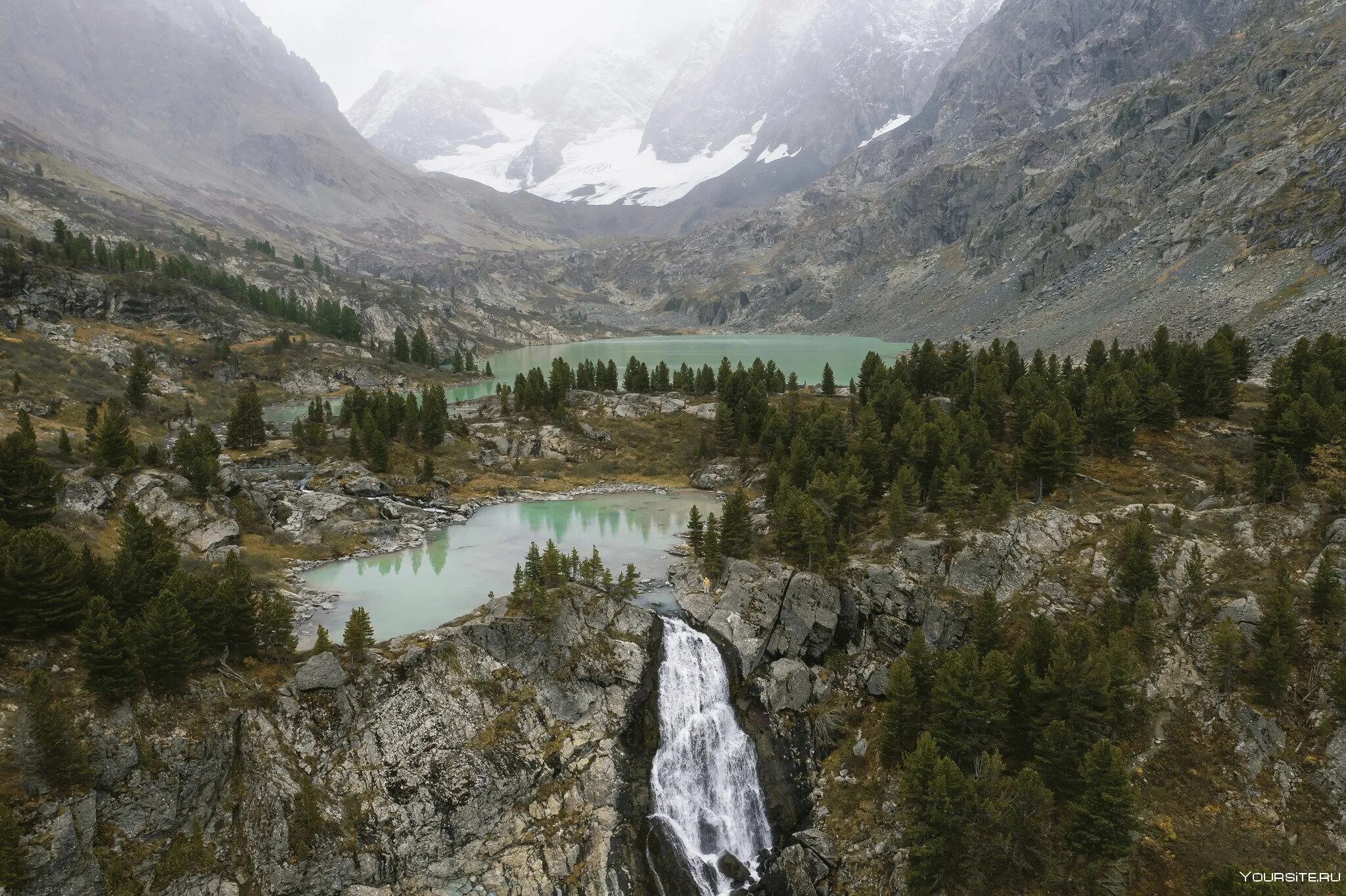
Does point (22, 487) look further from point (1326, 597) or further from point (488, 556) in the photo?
point (1326, 597)

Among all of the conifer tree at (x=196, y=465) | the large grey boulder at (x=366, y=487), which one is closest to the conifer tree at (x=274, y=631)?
the conifer tree at (x=196, y=465)

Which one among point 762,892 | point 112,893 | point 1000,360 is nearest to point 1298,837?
point 762,892

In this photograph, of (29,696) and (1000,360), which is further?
(1000,360)

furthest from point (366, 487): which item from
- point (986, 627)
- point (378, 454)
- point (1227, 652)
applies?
point (1227, 652)

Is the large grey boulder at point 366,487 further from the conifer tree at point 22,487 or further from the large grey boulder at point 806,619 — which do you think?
the large grey boulder at point 806,619

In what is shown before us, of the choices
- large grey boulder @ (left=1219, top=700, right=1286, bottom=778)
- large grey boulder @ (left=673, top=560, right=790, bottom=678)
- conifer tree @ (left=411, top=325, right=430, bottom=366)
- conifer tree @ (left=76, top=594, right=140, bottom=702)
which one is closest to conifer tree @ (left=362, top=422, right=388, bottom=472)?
large grey boulder @ (left=673, top=560, right=790, bottom=678)

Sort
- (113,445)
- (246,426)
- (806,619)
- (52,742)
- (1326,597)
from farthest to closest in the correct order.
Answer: (246,426) < (113,445) < (806,619) < (1326,597) < (52,742)

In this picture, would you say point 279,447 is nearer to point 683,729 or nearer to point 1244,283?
point 683,729
